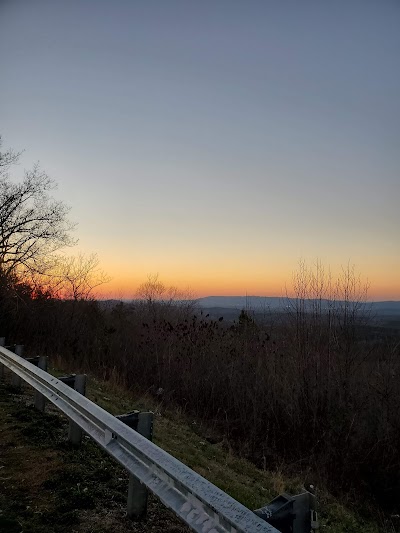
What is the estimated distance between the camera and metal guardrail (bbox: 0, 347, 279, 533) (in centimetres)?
217

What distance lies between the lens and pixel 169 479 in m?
2.78

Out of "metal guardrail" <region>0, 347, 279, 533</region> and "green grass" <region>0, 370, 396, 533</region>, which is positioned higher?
"metal guardrail" <region>0, 347, 279, 533</region>

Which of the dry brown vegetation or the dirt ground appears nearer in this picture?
the dirt ground

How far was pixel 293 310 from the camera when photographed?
1234cm

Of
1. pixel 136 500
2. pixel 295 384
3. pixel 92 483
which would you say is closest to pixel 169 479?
pixel 136 500

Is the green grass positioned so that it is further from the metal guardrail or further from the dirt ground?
the metal guardrail

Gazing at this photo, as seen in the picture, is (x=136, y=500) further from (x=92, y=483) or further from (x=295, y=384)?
(x=295, y=384)

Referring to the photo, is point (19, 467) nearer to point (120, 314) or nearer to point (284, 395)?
point (284, 395)

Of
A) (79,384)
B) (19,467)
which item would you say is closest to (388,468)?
(79,384)

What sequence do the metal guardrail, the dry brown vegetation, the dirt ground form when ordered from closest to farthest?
the metal guardrail, the dirt ground, the dry brown vegetation

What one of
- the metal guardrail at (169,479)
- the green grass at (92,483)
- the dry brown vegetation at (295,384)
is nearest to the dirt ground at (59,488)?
the green grass at (92,483)

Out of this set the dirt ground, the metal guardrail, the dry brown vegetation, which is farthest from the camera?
the dry brown vegetation

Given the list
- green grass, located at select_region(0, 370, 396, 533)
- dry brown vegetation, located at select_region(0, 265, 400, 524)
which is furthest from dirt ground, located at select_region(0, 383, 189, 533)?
dry brown vegetation, located at select_region(0, 265, 400, 524)

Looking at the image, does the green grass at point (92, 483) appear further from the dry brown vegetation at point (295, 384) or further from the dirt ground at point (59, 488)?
the dry brown vegetation at point (295, 384)
